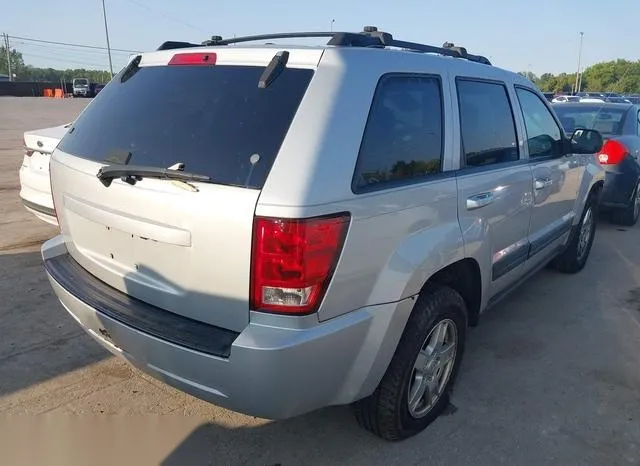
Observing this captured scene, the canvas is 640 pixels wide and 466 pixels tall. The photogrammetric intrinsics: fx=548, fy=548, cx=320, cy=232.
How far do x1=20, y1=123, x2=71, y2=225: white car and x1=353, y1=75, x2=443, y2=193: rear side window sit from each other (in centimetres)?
342

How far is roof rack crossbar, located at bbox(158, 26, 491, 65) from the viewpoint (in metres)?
2.53

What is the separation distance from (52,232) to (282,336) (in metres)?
5.12

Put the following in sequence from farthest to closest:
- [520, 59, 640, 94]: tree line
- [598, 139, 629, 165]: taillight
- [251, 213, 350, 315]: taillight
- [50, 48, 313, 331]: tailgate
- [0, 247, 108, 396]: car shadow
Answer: [520, 59, 640, 94]: tree line
[598, 139, 629, 165]: taillight
[0, 247, 108, 396]: car shadow
[50, 48, 313, 331]: tailgate
[251, 213, 350, 315]: taillight

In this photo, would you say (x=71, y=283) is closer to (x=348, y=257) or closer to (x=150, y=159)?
(x=150, y=159)

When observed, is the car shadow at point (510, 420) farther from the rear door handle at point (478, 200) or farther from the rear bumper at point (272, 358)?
the rear door handle at point (478, 200)

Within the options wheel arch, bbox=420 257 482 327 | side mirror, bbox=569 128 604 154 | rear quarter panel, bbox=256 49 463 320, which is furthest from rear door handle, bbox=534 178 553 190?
rear quarter panel, bbox=256 49 463 320

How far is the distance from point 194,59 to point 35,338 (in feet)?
7.50

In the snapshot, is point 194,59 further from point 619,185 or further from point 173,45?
point 619,185

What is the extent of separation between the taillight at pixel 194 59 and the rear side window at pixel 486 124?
1.33 m

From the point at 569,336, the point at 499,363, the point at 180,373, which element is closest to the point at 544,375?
the point at 499,363

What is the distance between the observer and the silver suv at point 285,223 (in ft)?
6.72

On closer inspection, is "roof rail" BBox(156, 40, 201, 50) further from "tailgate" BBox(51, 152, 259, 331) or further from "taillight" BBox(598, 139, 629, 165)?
"taillight" BBox(598, 139, 629, 165)

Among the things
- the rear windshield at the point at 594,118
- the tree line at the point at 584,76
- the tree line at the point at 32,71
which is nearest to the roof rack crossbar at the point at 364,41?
the rear windshield at the point at 594,118

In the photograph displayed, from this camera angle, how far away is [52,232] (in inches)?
245
